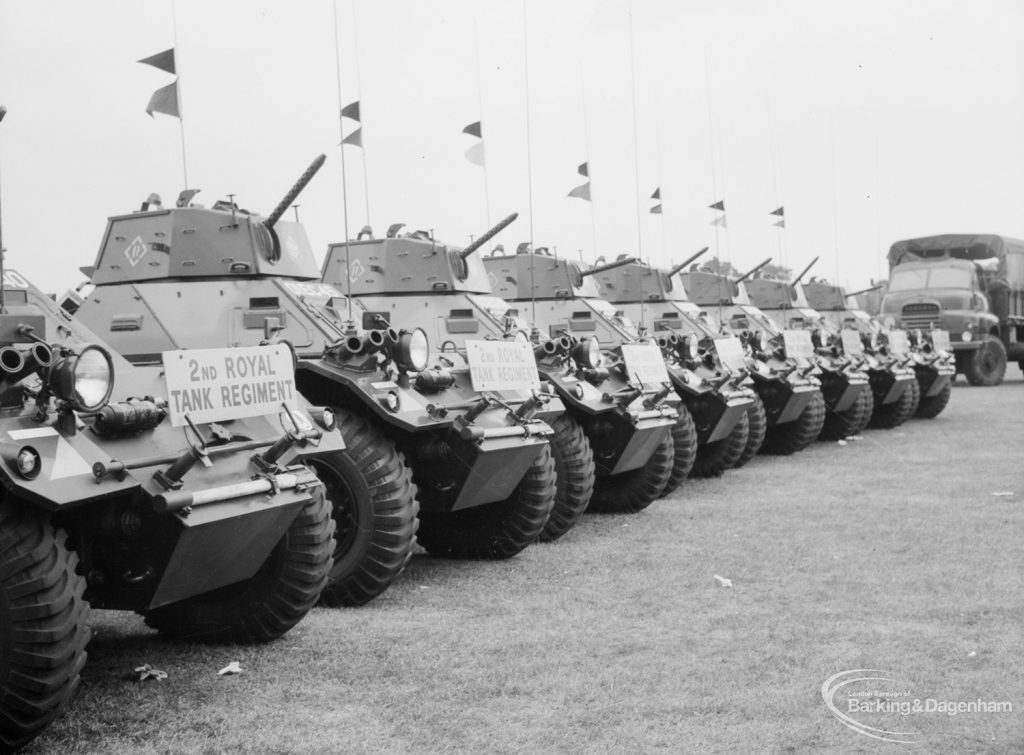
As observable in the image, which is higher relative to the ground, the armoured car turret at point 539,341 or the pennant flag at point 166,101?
the pennant flag at point 166,101

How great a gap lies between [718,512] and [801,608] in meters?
3.64

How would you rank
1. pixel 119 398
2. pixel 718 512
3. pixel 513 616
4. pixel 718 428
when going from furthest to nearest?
1. pixel 718 428
2. pixel 718 512
3. pixel 513 616
4. pixel 119 398

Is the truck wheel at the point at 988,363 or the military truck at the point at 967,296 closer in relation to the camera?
the military truck at the point at 967,296

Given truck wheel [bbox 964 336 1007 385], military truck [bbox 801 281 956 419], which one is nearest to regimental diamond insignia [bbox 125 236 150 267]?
military truck [bbox 801 281 956 419]

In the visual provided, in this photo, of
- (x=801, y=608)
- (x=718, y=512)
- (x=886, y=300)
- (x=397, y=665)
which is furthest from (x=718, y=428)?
(x=886, y=300)

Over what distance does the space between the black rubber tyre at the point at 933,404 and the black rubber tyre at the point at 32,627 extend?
701 inches

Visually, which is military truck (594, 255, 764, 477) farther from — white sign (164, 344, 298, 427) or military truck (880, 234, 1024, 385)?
military truck (880, 234, 1024, 385)

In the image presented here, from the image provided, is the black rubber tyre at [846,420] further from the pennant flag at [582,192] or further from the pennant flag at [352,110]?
the pennant flag at [352,110]

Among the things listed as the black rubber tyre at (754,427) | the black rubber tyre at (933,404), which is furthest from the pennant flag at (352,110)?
the black rubber tyre at (933,404)

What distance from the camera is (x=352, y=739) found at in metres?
4.55

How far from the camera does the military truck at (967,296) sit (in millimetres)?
24844

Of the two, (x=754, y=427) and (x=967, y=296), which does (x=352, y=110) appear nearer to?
(x=754, y=427)

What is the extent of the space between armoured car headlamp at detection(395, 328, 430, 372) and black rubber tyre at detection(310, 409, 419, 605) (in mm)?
580

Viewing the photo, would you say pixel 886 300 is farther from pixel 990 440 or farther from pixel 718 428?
pixel 718 428
